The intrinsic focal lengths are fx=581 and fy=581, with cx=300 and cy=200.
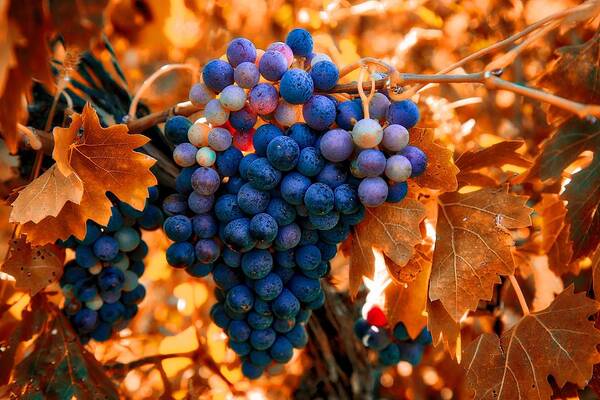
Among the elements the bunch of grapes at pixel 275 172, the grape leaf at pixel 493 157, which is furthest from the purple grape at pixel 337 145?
the grape leaf at pixel 493 157

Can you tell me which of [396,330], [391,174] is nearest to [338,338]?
[396,330]

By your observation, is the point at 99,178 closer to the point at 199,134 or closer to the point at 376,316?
the point at 199,134

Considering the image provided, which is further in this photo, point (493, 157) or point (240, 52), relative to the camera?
point (493, 157)

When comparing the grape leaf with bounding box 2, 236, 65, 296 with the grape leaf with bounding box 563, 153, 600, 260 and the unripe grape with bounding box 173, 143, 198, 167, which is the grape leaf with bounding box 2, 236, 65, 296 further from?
the grape leaf with bounding box 563, 153, 600, 260

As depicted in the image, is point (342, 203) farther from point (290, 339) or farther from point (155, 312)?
point (155, 312)

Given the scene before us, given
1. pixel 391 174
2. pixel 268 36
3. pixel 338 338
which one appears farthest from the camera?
pixel 268 36

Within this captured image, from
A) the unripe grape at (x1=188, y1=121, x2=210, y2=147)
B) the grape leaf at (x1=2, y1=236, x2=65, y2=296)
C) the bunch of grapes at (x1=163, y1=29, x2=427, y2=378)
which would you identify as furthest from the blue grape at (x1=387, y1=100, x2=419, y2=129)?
the grape leaf at (x1=2, y1=236, x2=65, y2=296)

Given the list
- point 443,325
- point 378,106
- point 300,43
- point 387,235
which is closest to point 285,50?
point 300,43
